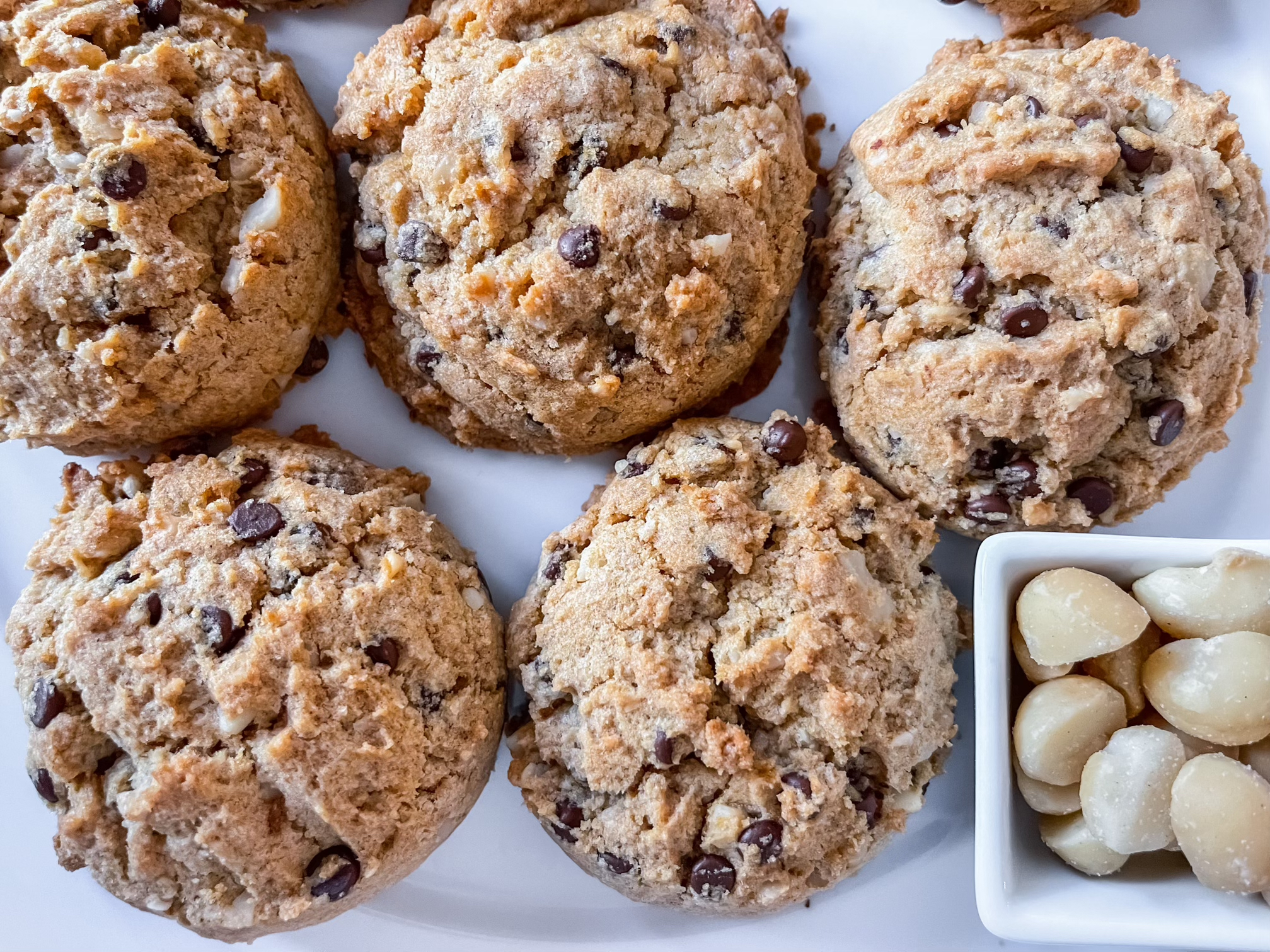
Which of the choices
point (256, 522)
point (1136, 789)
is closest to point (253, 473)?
point (256, 522)

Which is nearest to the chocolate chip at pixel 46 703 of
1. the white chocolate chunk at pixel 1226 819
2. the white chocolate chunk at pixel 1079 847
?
the white chocolate chunk at pixel 1079 847

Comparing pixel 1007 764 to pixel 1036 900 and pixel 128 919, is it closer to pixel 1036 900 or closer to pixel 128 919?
pixel 1036 900

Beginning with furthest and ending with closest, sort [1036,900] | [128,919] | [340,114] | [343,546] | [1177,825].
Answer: [128,919]
[340,114]
[343,546]
[1036,900]
[1177,825]

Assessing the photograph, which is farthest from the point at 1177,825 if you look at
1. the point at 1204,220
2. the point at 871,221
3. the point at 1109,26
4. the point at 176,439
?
the point at 176,439

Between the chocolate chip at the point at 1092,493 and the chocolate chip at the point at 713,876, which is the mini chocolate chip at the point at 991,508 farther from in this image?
the chocolate chip at the point at 713,876

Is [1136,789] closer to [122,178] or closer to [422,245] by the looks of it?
[422,245]

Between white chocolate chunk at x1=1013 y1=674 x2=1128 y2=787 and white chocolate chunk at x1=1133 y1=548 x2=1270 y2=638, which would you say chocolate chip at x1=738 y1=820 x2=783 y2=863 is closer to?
white chocolate chunk at x1=1013 y1=674 x2=1128 y2=787
